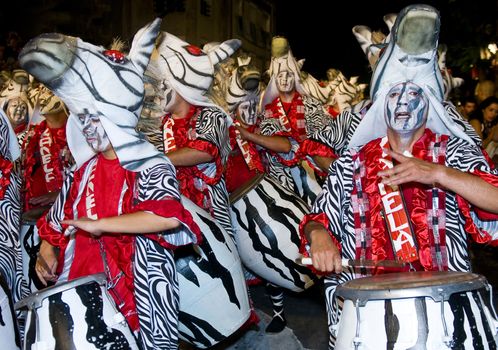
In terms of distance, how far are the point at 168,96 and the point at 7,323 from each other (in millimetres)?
2315

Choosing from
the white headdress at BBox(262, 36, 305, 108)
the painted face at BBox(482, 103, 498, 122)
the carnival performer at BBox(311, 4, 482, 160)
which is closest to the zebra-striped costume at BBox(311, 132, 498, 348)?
the carnival performer at BBox(311, 4, 482, 160)

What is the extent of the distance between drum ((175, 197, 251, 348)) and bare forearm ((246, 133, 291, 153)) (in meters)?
1.98

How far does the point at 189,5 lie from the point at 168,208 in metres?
25.5

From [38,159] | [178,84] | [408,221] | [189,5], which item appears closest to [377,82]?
[408,221]

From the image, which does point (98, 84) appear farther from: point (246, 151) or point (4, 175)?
point (246, 151)

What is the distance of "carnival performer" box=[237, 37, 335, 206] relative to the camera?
24.1 ft

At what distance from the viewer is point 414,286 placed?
9.05 ft

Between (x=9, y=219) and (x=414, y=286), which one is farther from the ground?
(x=414, y=286)

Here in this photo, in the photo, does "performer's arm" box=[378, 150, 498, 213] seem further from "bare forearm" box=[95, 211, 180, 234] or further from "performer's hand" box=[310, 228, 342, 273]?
"bare forearm" box=[95, 211, 180, 234]

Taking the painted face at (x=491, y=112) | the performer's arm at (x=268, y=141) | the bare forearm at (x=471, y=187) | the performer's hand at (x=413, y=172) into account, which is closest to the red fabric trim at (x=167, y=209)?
the performer's hand at (x=413, y=172)

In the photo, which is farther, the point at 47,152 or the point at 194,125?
the point at 47,152

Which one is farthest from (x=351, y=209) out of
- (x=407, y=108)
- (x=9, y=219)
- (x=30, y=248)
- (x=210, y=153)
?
(x=30, y=248)

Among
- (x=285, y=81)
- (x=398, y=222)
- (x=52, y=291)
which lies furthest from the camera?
(x=285, y=81)

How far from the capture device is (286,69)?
27.6ft
